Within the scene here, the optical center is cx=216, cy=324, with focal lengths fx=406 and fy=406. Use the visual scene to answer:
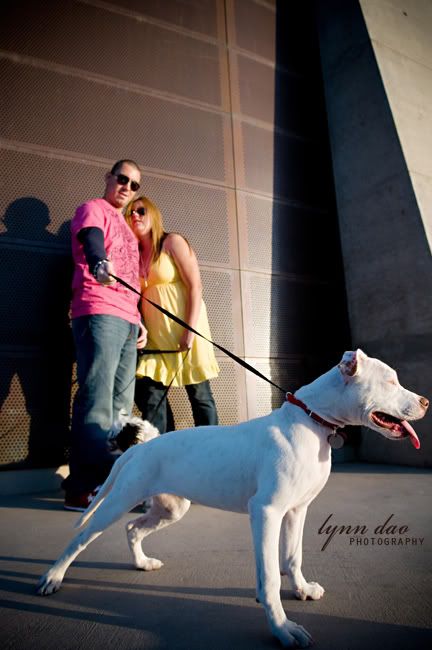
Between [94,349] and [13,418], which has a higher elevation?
[94,349]

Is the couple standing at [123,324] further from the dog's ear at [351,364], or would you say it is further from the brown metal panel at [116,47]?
the brown metal panel at [116,47]

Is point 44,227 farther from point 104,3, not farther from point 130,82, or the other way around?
point 104,3

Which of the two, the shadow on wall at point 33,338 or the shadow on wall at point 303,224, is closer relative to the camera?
the shadow on wall at point 33,338

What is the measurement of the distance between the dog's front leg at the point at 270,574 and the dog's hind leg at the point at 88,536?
1.65 ft

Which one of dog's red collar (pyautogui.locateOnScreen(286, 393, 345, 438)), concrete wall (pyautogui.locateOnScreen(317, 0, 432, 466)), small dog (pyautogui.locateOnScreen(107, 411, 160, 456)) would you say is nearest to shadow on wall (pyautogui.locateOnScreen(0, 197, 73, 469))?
small dog (pyautogui.locateOnScreen(107, 411, 160, 456))

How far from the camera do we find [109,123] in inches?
149

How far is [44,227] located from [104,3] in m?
2.57

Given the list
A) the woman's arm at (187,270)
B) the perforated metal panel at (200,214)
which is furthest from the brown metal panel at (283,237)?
the woman's arm at (187,270)

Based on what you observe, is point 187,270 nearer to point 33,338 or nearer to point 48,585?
point 33,338

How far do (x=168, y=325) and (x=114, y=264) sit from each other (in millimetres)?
646

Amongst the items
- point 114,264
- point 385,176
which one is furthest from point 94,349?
point 385,176

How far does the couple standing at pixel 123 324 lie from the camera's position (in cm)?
241

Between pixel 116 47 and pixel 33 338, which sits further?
pixel 116 47

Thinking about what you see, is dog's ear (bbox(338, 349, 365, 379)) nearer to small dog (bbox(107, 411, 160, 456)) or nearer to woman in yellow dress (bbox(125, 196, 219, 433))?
small dog (bbox(107, 411, 160, 456))
